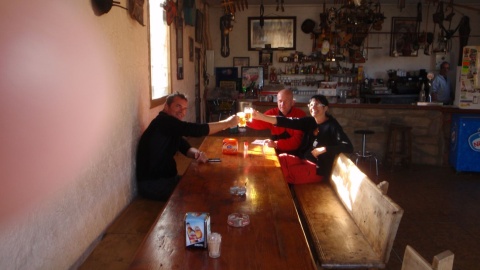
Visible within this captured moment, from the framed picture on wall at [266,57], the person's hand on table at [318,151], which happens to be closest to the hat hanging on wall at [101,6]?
the person's hand on table at [318,151]

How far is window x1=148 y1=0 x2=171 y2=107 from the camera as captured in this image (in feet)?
15.9

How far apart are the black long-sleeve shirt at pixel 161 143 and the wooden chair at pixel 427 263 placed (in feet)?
7.58

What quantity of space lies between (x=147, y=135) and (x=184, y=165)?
1134mm

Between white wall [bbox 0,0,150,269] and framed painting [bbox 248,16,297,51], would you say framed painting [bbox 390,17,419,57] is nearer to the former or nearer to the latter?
framed painting [bbox 248,16,297,51]

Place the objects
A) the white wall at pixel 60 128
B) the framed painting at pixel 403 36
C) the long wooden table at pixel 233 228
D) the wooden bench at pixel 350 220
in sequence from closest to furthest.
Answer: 1. the long wooden table at pixel 233 228
2. the white wall at pixel 60 128
3. the wooden bench at pixel 350 220
4. the framed painting at pixel 403 36

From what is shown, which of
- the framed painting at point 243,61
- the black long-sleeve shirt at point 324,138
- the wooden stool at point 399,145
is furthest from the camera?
the framed painting at point 243,61

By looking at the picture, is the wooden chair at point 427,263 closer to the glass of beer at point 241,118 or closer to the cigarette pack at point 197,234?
the cigarette pack at point 197,234

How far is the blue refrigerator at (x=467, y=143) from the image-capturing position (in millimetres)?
6367

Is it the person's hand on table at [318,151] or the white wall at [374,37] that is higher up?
the white wall at [374,37]

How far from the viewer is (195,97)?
8742 millimetres

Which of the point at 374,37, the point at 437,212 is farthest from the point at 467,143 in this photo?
the point at 374,37

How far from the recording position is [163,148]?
11.9ft

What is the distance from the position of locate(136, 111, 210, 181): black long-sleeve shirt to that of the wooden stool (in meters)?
4.22

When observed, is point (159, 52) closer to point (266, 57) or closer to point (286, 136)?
point (286, 136)
